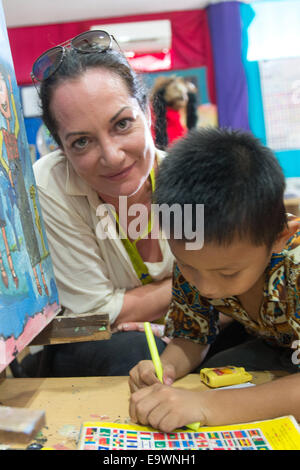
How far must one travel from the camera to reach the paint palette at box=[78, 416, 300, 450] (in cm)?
62

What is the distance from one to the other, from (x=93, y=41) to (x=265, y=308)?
27.5 inches

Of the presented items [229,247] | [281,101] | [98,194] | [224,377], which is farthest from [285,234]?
[281,101]

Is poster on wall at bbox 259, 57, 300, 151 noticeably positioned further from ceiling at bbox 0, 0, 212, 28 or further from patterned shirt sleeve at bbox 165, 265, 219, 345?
patterned shirt sleeve at bbox 165, 265, 219, 345

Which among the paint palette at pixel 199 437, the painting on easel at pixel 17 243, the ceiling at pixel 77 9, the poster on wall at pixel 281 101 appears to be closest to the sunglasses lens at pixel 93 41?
the painting on easel at pixel 17 243

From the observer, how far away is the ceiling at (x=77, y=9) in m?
3.84

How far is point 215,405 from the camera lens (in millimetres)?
695

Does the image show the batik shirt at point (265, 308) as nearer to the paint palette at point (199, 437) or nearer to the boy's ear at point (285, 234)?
the boy's ear at point (285, 234)

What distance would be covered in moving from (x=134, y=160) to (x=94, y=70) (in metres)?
0.21

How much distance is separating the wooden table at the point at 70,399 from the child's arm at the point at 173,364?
0.07 ft

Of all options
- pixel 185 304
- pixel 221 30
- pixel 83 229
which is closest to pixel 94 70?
pixel 83 229

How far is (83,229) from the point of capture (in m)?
1.13

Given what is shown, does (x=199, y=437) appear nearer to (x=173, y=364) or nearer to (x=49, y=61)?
(x=173, y=364)

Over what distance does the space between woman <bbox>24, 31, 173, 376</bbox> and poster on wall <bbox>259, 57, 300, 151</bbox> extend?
336 centimetres
